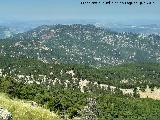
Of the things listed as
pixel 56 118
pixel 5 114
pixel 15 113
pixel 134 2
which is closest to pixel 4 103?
pixel 15 113

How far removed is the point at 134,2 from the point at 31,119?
38.2 ft

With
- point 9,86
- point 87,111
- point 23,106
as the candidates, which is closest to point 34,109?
point 23,106

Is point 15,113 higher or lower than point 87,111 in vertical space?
higher

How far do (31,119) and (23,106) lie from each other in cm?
160

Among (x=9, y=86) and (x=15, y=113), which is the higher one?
(x=15, y=113)

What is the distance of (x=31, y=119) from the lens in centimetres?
2869

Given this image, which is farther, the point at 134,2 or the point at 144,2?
the point at 134,2

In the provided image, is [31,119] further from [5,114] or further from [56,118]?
[5,114]

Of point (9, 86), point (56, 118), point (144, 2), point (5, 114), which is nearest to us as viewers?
point (5, 114)

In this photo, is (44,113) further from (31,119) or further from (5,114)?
(5,114)

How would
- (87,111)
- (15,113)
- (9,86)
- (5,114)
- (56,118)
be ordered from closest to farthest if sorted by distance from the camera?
1. (5,114)
2. (15,113)
3. (56,118)
4. (87,111)
5. (9,86)

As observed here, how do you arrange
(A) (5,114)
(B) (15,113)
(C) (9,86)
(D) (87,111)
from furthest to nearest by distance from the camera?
(C) (9,86), (D) (87,111), (B) (15,113), (A) (5,114)

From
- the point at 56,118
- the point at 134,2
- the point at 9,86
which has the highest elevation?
the point at 134,2

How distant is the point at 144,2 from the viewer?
1045 inches
